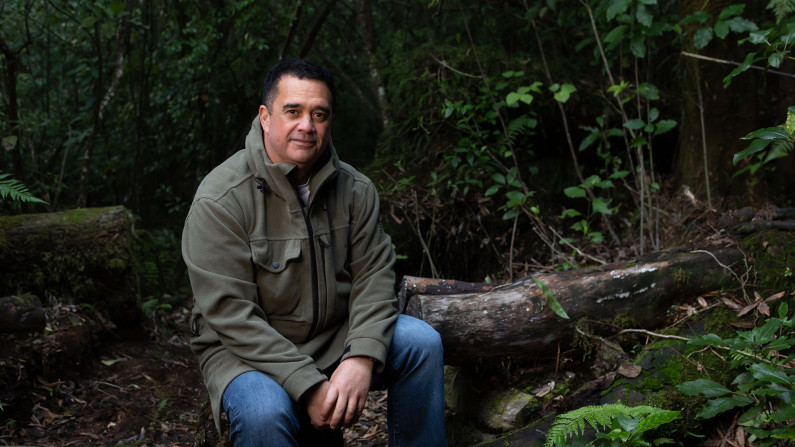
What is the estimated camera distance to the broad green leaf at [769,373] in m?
2.32

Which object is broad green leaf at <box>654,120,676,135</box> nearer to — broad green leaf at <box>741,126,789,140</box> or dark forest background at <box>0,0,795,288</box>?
dark forest background at <box>0,0,795,288</box>

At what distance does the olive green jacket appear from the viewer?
242cm

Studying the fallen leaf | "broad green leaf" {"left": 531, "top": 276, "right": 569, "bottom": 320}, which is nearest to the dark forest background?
"broad green leaf" {"left": 531, "top": 276, "right": 569, "bottom": 320}

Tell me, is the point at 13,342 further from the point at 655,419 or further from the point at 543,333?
the point at 655,419

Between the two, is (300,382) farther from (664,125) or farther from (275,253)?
(664,125)

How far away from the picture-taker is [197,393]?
417cm

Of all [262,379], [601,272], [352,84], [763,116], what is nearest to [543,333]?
[601,272]

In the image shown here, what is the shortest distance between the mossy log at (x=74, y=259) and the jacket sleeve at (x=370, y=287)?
8.00 feet

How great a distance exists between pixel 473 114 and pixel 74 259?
330cm

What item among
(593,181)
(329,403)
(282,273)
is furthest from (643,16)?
(329,403)

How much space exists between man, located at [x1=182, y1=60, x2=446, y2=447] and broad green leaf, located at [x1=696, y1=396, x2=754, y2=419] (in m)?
1.10

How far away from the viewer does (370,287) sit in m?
2.73

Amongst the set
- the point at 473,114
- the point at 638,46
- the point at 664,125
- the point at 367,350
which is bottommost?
the point at 367,350

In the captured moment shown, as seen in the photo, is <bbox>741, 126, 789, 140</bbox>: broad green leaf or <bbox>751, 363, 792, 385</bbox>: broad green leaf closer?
<bbox>751, 363, 792, 385</bbox>: broad green leaf
